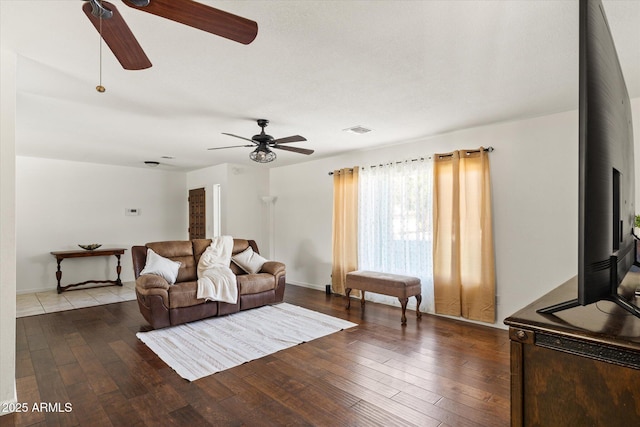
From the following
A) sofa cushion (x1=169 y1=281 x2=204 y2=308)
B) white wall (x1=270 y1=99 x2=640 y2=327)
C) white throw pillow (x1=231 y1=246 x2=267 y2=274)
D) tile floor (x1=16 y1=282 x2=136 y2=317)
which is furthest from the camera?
white throw pillow (x1=231 y1=246 x2=267 y2=274)

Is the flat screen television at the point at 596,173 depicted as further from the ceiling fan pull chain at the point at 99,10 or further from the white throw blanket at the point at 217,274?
the white throw blanket at the point at 217,274

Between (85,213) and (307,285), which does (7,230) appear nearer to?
(307,285)

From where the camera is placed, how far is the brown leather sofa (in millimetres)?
3795

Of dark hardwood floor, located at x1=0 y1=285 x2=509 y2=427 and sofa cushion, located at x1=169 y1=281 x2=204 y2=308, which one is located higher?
sofa cushion, located at x1=169 y1=281 x2=204 y2=308

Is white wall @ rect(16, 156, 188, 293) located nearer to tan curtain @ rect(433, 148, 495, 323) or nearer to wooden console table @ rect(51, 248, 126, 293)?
wooden console table @ rect(51, 248, 126, 293)

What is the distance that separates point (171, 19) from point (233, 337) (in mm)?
3119

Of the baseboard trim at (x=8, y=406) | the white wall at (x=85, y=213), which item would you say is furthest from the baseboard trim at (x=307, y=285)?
the baseboard trim at (x=8, y=406)

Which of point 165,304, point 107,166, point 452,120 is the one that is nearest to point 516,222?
point 452,120

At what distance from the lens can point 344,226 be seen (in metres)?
5.52

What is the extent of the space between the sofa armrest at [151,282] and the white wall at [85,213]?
136 inches

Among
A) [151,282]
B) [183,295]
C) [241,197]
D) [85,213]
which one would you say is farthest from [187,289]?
[85,213]

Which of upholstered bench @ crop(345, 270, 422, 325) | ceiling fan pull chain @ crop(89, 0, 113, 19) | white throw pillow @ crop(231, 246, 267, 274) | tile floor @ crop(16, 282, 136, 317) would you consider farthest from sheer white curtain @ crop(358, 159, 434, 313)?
tile floor @ crop(16, 282, 136, 317)

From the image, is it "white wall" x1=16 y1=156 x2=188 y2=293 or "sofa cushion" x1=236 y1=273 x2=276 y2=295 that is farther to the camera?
"white wall" x1=16 y1=156 x2=188 y2=293

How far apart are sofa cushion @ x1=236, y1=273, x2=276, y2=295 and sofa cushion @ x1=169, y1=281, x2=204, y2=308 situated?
589mm
